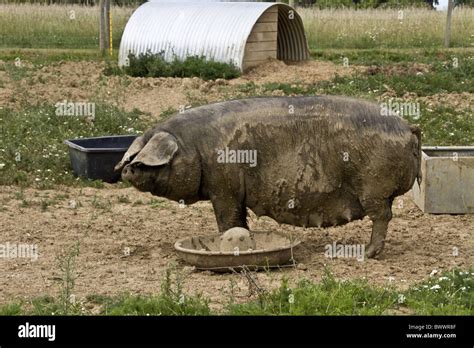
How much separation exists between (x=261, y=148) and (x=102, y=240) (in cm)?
202

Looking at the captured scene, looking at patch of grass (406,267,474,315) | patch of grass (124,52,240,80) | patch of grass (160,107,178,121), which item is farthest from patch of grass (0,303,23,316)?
patch of grass (124,52,240,80)

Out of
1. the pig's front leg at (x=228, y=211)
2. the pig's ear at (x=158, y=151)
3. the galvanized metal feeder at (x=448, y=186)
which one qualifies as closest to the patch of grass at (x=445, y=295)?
the pig's front leg at (x=228, y=211)

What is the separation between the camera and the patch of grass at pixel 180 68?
65.3 feet

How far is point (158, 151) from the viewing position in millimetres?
9367

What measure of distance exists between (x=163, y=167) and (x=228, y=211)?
73 cm

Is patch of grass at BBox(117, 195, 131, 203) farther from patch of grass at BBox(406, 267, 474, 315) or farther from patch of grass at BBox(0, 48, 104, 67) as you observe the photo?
patch of grass at BBox(0, 48, 104, 67)

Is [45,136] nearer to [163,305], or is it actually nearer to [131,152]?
[131,152]

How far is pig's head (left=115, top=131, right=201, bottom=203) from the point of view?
9.36 meters

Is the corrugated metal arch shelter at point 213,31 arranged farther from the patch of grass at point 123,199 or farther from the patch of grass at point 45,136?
the patch of grass at point 123,199

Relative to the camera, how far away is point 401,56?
2312 centimetres

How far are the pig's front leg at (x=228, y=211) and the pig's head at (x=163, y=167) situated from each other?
0.80 ft

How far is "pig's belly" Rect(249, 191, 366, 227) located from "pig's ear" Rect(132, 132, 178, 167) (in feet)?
3.13

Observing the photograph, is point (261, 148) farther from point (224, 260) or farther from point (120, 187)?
point (120, 187)

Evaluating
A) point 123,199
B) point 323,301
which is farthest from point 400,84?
point 323,301
